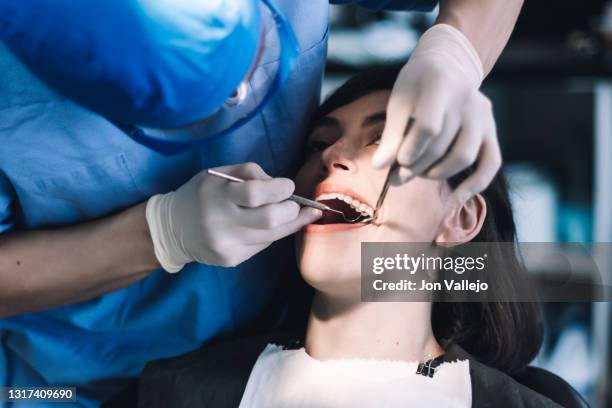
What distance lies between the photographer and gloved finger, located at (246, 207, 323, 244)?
1179 mm

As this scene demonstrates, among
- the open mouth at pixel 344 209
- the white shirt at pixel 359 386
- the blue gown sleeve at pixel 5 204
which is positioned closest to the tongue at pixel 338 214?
the open mouth at pixel 344 209

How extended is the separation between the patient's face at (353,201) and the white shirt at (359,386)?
176mm

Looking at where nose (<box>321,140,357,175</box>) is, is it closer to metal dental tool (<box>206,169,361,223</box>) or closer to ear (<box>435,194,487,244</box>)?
metal dental tool (<box>206,169,361,223</box>)

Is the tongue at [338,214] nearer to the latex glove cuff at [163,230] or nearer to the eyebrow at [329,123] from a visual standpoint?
the eyebrow at [329,123]

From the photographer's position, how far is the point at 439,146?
98cm

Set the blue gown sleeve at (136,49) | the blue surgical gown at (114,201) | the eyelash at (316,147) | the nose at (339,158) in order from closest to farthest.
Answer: the blue gown sleeve at (136,49) < the blue surgical gown at (114,201) < the nose at (339,158) < the eyelash at (316,147)

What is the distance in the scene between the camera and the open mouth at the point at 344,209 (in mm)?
1265

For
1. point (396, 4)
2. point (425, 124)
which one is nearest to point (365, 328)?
point (425, 124)

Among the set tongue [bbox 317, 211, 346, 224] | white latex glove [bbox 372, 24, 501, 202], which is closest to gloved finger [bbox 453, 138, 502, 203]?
white latex glove [bbox 372, 24, 501, 202]

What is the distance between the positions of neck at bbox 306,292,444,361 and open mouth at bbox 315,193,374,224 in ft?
Result: 0.51

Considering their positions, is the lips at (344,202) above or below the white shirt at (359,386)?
above

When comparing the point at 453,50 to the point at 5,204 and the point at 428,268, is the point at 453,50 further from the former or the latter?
the point at 5,204

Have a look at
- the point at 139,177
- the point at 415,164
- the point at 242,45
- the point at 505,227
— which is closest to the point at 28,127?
the point at 139,177

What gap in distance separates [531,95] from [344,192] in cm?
219
